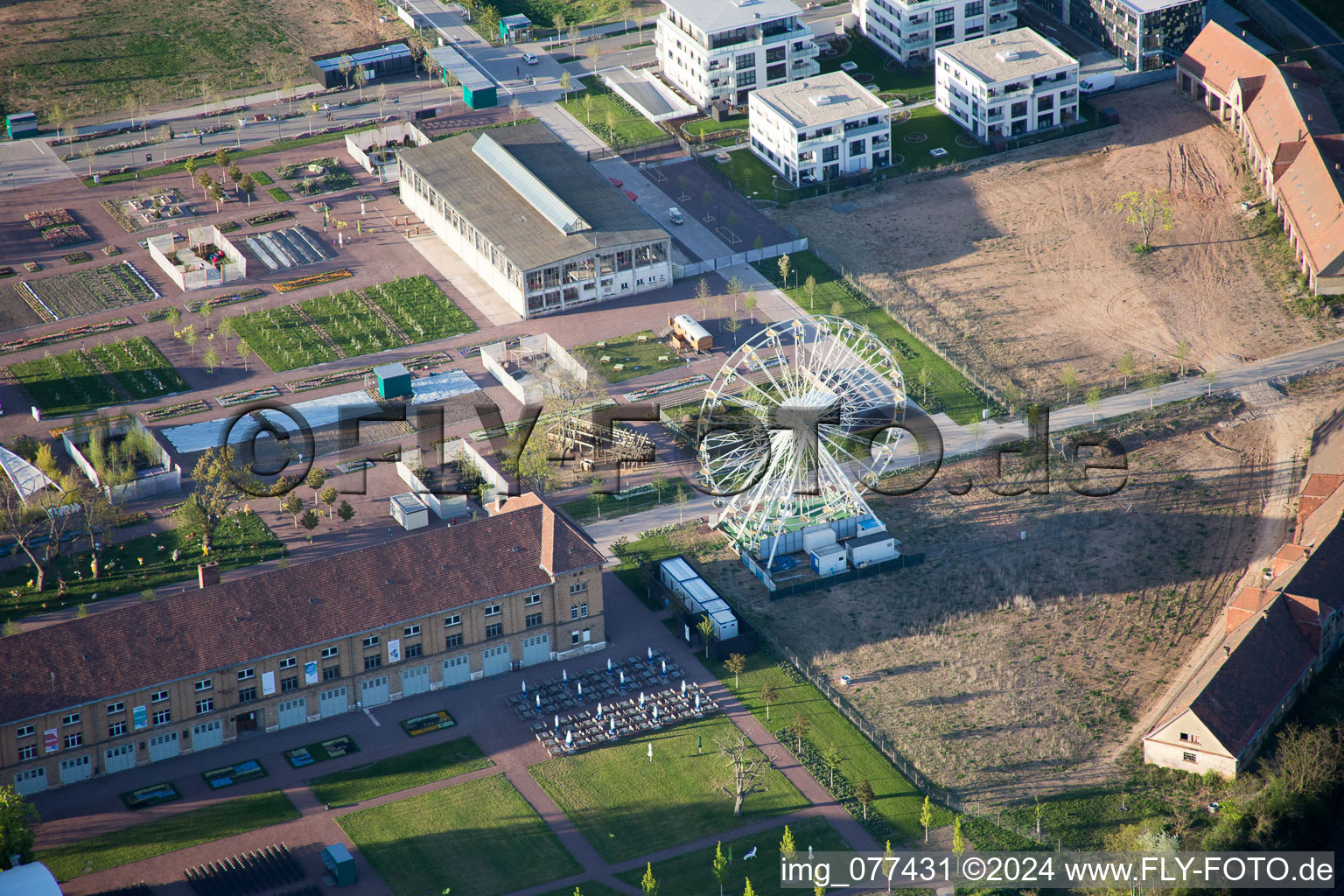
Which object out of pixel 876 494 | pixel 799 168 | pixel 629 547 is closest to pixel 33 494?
pixel 629 547

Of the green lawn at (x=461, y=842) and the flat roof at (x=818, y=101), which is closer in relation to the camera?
the green lawn at (x=461, y=842)

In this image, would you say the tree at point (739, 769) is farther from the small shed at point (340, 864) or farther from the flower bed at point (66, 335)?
the flower bed at point (66, 335)

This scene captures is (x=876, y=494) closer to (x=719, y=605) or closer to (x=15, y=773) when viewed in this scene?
(x=719, y=605)

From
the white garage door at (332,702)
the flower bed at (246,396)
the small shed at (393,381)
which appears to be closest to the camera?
the white garage door at (332,702)

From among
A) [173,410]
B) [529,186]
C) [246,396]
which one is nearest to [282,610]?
[173,410]

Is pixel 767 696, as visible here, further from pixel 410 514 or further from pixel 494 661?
pixel 410 514

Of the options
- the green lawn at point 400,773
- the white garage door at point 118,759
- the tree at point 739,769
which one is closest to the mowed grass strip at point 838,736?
the tree at point 739,769

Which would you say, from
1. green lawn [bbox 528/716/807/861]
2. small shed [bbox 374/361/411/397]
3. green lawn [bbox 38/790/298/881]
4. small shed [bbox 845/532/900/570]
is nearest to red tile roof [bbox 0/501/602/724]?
green lawn [bbox 38/790/298/881]
